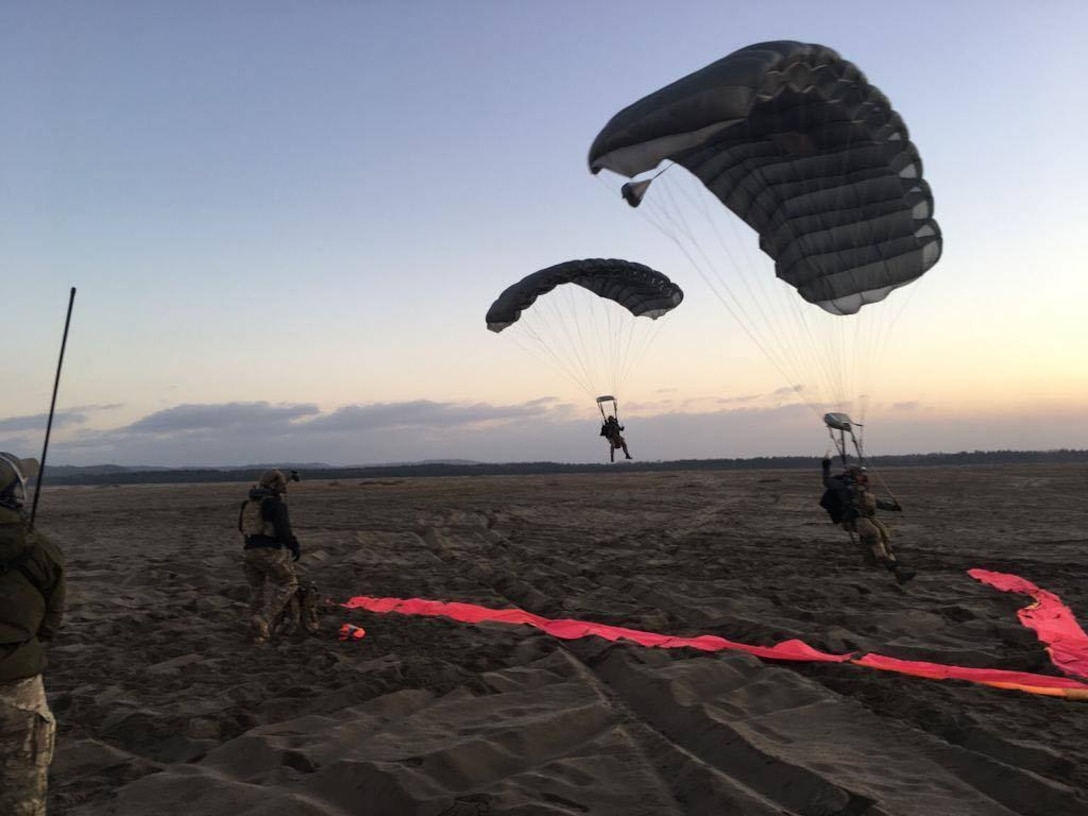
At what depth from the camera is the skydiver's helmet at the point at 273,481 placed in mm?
8031

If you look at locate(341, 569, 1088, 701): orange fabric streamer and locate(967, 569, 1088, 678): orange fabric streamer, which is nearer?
locate(341, 569, 1088, 701): orange fabric streamer

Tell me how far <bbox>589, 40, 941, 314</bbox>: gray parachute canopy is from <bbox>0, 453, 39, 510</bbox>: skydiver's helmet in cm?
812

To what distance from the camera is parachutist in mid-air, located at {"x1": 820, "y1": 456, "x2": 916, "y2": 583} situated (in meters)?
11.9

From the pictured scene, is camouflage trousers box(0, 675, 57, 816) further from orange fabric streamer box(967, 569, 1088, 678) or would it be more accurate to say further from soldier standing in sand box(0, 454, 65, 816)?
orange fabric streamer box(967, 569, 1088, 678)

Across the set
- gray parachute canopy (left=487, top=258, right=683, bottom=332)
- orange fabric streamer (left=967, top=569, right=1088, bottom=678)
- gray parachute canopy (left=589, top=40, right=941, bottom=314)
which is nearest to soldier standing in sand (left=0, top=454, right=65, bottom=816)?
orange fabric streamer (left=967, top=569, right=1088, bottom=678)

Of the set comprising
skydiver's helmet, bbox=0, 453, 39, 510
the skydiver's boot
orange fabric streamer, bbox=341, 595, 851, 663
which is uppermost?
skydiver's helmet, bbox=0, 453, 39, 510

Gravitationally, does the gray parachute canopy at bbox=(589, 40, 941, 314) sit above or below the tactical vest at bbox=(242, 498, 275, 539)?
above

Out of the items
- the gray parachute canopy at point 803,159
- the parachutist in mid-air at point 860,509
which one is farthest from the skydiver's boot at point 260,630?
the parachutist in mid-air at point 860,509

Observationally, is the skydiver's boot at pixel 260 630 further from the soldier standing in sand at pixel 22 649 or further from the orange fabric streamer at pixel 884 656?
the soldier standing in sand at pixel 22 649

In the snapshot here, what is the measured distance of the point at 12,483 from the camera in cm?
327

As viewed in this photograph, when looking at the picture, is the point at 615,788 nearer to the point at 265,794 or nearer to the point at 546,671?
the point at 265,794

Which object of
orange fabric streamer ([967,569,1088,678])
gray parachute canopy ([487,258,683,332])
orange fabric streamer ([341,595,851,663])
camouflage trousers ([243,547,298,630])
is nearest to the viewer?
orange fabric streamer ([967,569,1088,678])

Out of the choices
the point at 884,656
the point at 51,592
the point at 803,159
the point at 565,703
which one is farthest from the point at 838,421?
the point at 51,592

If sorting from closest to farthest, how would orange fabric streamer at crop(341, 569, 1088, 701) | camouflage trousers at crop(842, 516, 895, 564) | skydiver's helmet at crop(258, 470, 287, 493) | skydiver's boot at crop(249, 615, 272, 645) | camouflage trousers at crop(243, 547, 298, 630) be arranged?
1. orange fabric streamer at crop(341, 569, 1088, 701)
2. skydiver's boot at crop(249, 615, 272, 645)
3. camouflage trousers at crop(243, 547, 298, 630)
4. skydiver's helmet at crop(258, 470, 287, 493)
5. camouflage trousers at crop(842, 516, 895, 564)
